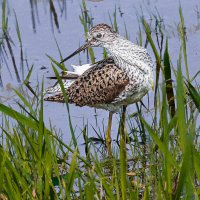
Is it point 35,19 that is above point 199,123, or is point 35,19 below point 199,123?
above

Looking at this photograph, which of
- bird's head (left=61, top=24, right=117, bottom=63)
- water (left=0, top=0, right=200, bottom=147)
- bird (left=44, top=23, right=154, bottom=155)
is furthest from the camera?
water (left=0, top=0, right=200, bottom=147)

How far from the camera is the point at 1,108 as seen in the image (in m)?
3.79

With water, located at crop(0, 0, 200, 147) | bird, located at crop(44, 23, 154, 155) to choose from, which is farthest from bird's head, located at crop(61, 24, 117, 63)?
water, located at crop(0, 0, 200, 147)

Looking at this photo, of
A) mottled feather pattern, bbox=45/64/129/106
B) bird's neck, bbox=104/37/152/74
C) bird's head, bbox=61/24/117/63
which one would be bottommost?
mottled feather pattern, bbox=45/64/129/106

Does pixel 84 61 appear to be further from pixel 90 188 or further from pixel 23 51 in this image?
pixel 90 188

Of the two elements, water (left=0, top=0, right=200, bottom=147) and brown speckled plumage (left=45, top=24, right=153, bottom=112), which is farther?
water (left=0, top=0, right=200, bottom=147)

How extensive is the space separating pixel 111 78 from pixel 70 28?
7.30 ft

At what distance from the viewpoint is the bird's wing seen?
6.74 meters

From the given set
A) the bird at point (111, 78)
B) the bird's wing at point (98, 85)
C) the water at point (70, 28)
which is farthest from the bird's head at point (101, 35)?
the water at point (70, 28)

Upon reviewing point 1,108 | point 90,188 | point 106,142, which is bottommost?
point 106,142

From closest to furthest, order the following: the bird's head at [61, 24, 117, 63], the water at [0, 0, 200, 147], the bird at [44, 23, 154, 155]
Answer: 1. the bird at [44, 23, 154, 155]
2. the bird's head at [61, 24, 117, 63]
3. the water at [0, 0, 200, 147]

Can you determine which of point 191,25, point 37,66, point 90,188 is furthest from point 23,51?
point 90,188

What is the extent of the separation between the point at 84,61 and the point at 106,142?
1.96m

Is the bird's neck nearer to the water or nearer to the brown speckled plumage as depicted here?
the brown speckled plumage
